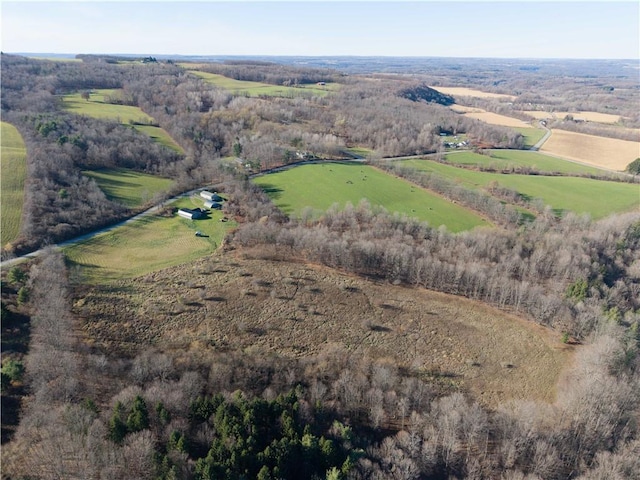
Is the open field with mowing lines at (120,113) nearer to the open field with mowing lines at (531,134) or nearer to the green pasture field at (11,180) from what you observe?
the green pasture field at (11,180)

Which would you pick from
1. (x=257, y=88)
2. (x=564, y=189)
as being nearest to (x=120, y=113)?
(x=257, y=88)

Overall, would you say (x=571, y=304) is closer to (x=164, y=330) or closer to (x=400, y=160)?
(x=164, y=330)

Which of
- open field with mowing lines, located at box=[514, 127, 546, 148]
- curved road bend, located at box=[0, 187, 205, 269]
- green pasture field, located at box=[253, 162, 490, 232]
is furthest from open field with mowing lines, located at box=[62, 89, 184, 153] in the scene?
open field with mowing lines, located at box=[514, 127, 546, 148]

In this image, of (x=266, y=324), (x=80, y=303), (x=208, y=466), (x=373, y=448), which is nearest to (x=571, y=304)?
(x=373, y=448)

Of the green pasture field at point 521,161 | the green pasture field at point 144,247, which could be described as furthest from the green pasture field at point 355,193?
the green pasture field at point 521,161

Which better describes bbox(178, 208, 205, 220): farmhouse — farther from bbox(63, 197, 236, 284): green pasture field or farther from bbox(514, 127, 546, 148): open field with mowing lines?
bbox(514, 127, 546, 148): open field with mowing lines
